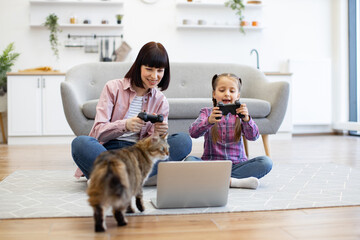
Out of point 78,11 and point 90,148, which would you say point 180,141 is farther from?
point 78,11

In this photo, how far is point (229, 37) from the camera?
519 centimetres

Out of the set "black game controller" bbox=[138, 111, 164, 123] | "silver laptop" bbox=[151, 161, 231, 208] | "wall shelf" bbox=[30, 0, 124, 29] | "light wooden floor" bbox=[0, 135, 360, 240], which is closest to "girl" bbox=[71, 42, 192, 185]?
"black game controller" bbox=[138, 111, 164, 123]

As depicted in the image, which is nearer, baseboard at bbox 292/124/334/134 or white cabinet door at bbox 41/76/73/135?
white cabinet door at bbox 41/76/73/135

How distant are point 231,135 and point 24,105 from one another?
3.11m

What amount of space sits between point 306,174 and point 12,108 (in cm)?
335

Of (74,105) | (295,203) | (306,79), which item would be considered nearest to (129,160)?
(295,203)

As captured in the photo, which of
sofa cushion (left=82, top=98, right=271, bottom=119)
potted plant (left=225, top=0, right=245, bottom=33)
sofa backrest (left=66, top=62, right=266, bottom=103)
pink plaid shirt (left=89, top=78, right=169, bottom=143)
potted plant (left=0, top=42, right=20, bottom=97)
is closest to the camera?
pink plaid shirt (left=89, top=78, right=169, bottom=143)

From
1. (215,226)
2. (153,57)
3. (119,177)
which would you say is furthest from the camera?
(153,57)

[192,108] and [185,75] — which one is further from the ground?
[185,75]

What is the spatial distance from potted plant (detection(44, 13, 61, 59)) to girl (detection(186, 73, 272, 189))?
3270 mm

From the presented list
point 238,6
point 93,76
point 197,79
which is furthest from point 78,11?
point 197,79

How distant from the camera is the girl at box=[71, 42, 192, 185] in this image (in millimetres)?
1787

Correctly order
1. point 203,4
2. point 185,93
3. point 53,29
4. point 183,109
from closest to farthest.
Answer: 1. point 183,109
2. point 185,93
3. point 53,29
4. point 203,4

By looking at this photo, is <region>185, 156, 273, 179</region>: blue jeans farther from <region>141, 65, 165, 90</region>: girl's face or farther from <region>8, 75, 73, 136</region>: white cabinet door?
<region>8, 75, 73, 136</region>: white cabinet door
